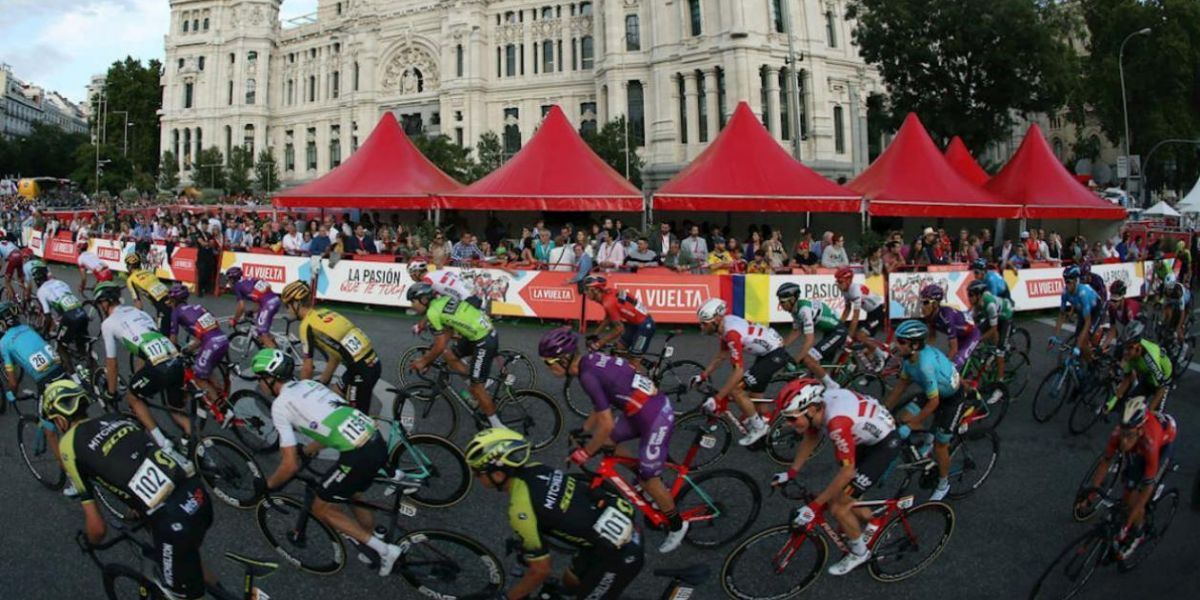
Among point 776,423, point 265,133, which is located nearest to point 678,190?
point 776,423

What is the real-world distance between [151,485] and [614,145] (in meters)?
44.1

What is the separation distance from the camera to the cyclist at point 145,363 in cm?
688

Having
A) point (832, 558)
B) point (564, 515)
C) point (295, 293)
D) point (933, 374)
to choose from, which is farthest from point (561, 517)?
point (295, 293)

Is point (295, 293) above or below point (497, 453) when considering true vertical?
above

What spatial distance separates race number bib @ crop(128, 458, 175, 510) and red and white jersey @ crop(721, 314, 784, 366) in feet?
15.6

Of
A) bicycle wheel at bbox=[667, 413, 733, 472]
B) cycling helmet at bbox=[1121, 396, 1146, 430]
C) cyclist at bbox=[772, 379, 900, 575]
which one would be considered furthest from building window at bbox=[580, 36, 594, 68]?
cycling helmet at bbox=[1121, 396, 1146, 430]

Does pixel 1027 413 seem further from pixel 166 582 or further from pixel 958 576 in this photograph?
pixel 166 582

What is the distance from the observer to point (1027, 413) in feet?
29.7

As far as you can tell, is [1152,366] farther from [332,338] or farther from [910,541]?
[332,338]

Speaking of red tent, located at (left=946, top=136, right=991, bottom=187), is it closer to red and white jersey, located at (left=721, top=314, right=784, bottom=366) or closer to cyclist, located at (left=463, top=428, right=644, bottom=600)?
red and white jersey, located at (left=721, top=314, right=784, bottom=366)

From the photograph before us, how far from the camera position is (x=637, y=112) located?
54.5 m

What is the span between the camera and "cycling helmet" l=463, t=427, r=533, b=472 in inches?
155

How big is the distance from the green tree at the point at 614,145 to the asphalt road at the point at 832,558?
39.3 m

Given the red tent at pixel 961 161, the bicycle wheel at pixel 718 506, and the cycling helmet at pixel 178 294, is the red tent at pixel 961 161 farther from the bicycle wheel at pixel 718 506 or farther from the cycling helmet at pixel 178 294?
the cycling helmet at pixel 178 294
